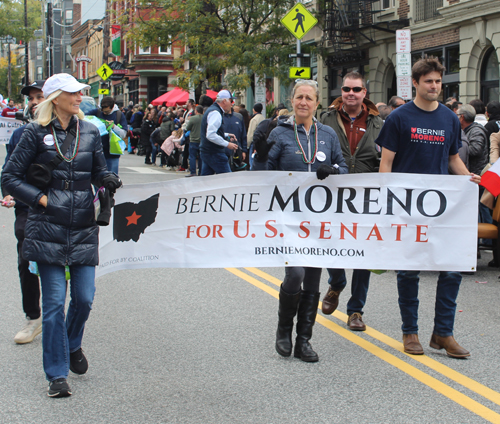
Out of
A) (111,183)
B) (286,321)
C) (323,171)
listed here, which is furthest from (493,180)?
(111,183)

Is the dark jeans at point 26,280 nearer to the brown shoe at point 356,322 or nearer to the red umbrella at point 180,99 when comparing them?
the brown shoe at point 356,322

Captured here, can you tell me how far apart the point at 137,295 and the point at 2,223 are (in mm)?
5947

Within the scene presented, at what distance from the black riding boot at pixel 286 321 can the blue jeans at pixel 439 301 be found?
0.83 metres

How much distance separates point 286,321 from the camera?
17.3 ft

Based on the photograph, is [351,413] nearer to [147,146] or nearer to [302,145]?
[302,145]

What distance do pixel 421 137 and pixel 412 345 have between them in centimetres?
155

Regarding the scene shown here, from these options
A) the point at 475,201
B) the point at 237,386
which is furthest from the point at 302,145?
the point at 237,386

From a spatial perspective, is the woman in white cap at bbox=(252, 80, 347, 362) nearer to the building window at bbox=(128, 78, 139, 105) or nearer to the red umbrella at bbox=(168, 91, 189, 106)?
the red umbrella at bbox=(168, 91, 189, 106)

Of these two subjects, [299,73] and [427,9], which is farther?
[427,9]

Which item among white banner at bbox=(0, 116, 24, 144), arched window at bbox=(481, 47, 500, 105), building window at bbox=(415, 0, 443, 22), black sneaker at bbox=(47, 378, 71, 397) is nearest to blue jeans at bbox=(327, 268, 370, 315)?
black sneaker at bbox=(47, 378, 71, 397)

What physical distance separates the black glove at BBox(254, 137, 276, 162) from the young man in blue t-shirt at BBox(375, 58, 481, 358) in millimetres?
864

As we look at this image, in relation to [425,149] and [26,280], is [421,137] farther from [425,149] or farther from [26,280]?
[26,280]

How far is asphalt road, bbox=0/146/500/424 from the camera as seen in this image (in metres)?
4.23

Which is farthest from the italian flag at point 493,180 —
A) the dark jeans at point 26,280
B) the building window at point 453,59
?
the building window at point 453,59
